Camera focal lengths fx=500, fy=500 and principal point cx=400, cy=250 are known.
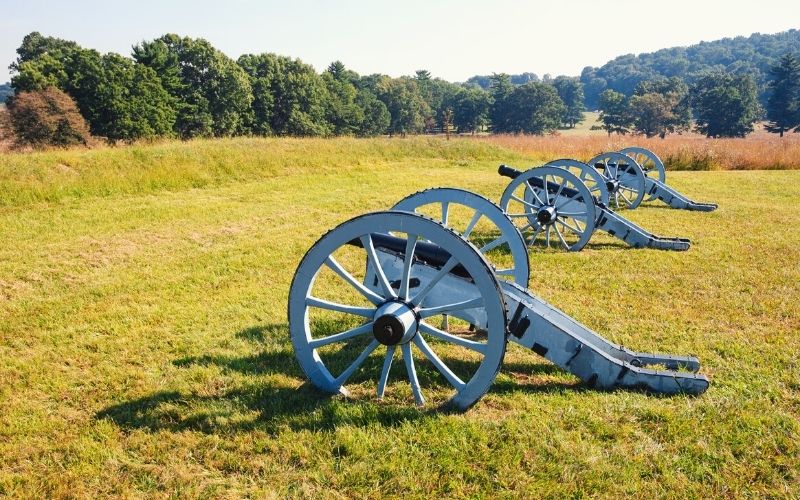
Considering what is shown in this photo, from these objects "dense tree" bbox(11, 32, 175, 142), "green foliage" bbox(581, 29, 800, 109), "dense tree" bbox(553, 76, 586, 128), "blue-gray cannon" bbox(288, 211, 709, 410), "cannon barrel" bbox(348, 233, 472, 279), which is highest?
"green foliage" bbox(581, 29, 800, 109)

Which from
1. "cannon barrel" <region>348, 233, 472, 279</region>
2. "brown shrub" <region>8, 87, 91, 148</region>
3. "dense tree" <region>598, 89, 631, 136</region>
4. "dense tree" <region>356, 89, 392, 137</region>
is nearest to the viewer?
"cannon barrel" <region>348, 233, 472, 279</region>

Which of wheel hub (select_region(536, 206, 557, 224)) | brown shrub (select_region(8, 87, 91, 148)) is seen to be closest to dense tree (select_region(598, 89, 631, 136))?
brown shrub (select_region(8, 87, 91, 148))

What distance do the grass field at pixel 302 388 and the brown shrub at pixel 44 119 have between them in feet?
77.0

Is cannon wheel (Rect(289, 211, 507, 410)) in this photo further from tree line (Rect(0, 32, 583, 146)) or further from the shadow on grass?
tree line (Rect(0, 32, 583, 146))

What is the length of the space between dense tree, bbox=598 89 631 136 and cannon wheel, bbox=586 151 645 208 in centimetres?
5868

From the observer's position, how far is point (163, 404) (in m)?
3.26

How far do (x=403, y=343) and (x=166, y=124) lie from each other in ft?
123

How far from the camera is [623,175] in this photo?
11.9 meters

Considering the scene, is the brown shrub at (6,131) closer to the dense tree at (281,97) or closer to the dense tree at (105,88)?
→ the dense tree at (105,88)

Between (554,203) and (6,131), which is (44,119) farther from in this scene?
(554,203)

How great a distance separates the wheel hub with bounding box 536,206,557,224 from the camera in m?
7.28

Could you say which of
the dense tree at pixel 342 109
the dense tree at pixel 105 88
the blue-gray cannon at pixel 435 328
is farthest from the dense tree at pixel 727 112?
the blue-gray cannon at pixel 435 328

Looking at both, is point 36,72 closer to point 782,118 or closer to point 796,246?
point 796,246

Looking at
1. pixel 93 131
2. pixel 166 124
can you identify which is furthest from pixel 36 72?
pixel 166 124
